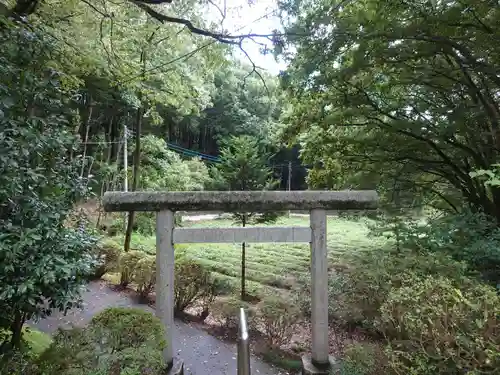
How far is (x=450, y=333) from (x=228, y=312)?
393 centimetres

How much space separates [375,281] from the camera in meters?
4.55

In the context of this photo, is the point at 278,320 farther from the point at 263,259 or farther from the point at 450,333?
the point at 263,259

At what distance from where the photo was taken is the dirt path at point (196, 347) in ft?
15.1

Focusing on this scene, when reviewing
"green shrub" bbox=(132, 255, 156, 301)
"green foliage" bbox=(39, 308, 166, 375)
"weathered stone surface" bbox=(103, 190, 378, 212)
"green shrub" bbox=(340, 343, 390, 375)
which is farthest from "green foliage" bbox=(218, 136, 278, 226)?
"green foliage" bbox=(39, 308, 166, 375)

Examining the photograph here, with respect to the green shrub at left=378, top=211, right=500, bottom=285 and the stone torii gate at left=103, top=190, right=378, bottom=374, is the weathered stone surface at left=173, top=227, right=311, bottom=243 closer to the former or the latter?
the stone torii gate at left=103, top=190, right=378, bottom=374

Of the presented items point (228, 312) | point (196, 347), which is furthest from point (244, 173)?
point (196, 347)

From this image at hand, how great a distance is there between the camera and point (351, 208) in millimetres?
3879

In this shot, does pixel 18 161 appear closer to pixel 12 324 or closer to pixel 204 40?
pixel 12 324

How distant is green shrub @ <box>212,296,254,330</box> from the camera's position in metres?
5.50

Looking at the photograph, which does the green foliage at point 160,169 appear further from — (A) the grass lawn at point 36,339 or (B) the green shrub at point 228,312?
(A) the grass lawn at point 36,339

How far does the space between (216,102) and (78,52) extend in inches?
688

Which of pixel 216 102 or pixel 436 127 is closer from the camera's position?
pixel 436 127

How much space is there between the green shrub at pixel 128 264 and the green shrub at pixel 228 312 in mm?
2483

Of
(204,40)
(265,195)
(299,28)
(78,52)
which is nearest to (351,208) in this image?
(265,195)
